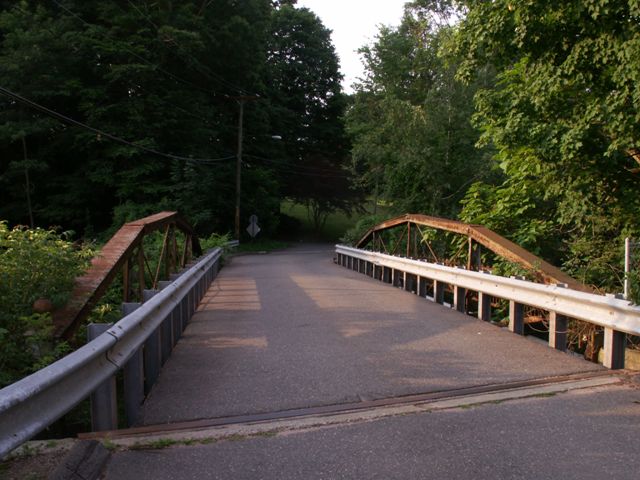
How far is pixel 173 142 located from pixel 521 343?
34780 mm

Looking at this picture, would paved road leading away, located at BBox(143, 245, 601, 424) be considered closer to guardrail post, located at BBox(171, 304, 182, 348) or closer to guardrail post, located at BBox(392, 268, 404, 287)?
guardrail post, located at BBox(171, 304, 182, 348)

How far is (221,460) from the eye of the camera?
11.0ft

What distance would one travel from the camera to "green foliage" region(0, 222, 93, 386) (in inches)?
159

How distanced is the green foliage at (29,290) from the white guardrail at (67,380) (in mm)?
481

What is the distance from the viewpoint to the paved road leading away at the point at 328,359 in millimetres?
4695

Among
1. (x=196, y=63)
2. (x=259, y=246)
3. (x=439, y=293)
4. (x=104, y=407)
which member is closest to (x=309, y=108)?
(x=259, y=246)

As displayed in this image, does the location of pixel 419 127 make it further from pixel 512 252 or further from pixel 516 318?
pixel 516 318

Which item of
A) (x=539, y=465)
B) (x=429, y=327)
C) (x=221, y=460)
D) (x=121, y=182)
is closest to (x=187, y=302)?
(x=429, y=327)

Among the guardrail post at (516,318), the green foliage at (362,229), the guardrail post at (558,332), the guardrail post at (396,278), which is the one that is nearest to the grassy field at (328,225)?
the green foliage at (362,229)

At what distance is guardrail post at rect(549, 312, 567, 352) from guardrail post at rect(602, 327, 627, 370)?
0.87 meters

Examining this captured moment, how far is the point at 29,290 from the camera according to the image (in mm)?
4551

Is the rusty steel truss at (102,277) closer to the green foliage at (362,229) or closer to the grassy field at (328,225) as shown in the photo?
the green foliage at (362,229)

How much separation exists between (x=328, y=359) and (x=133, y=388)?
2161 mm

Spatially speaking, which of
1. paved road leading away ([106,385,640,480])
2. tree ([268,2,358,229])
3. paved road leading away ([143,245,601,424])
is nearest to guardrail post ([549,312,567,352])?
paved road leading away ([143,245,601,424])
